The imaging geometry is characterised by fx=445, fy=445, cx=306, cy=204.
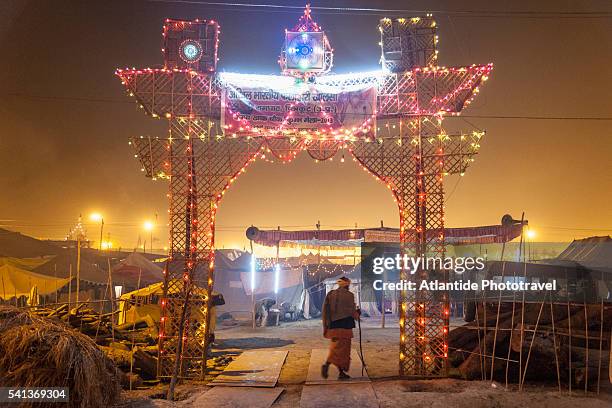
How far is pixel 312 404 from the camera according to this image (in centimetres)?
614

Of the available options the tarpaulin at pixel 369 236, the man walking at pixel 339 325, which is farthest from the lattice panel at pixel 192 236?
the tarpaulin at pixel 369 236

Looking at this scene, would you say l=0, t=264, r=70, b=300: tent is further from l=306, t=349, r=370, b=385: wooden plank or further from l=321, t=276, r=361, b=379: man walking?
l=321, t=276, r=361, b=379: man walking

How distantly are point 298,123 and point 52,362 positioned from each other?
17.3ft

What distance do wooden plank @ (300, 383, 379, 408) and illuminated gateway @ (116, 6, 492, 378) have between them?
141cm

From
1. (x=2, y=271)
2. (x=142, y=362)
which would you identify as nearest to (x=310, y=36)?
(x=142, y=362)

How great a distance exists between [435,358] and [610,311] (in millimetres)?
3404

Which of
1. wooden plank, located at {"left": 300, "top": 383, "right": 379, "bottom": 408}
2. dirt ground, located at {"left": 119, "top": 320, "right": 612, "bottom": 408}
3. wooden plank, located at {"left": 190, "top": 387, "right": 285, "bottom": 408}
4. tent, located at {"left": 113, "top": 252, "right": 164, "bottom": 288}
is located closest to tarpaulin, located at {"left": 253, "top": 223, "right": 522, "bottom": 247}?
tent, located at {"left": 113, "top": 252, "right": 164, "bottom": 288}

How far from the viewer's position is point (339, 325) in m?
8.16

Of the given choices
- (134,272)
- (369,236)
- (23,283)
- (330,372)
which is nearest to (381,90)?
(330,372)

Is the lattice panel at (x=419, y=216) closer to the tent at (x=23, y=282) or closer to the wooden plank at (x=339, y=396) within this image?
the wooden plank at (x=339, y=396)

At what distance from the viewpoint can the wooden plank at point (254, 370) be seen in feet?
24.3

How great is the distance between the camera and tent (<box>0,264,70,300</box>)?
52.2 ft

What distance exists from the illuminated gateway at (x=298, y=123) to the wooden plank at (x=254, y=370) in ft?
2.24

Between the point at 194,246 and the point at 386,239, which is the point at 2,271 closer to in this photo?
the point at 194,246
